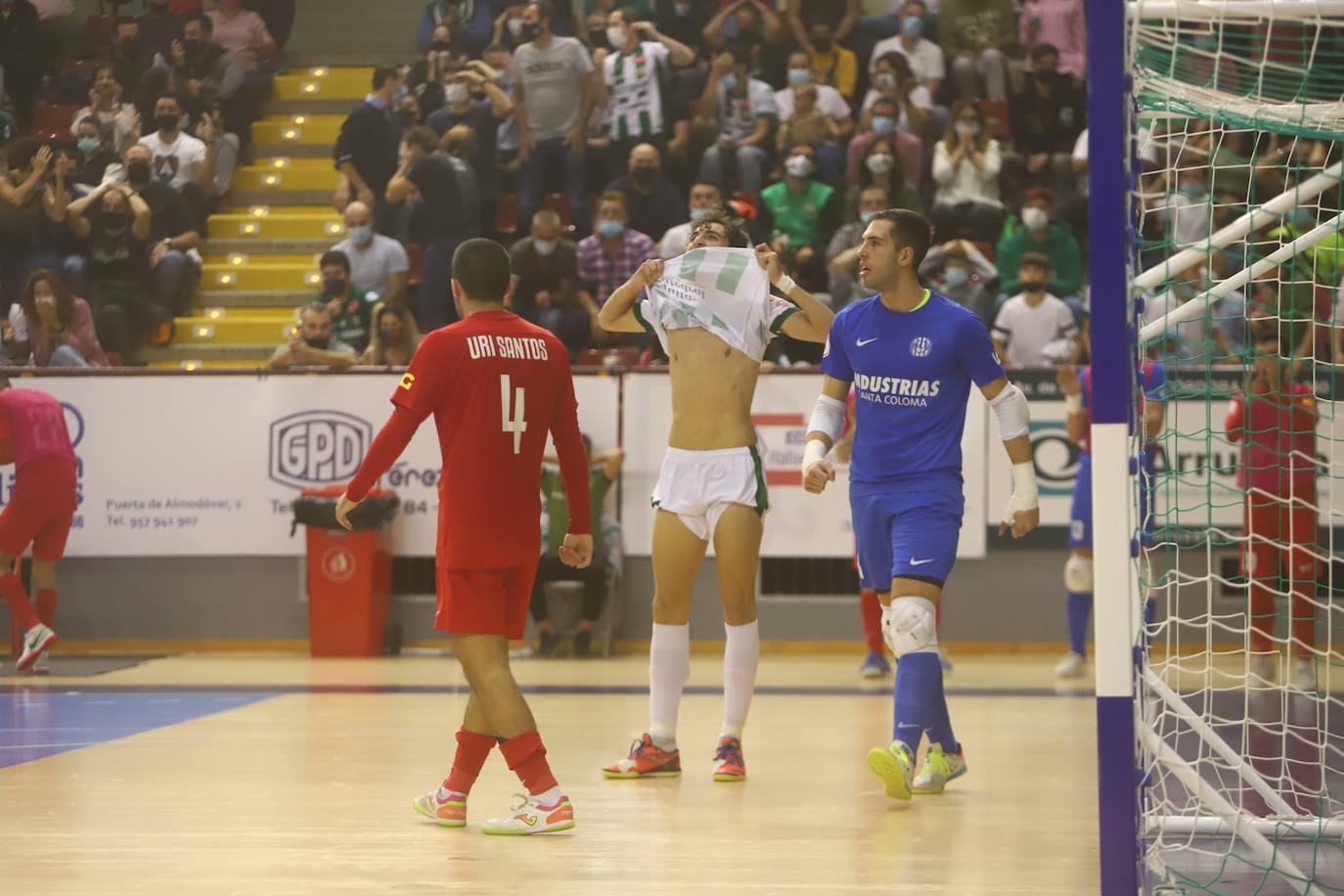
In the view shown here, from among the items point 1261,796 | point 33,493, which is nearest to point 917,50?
point 33,493

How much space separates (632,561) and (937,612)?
6.91 metres

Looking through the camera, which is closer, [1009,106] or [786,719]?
[786,719]

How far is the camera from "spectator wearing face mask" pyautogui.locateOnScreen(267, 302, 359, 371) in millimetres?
13398

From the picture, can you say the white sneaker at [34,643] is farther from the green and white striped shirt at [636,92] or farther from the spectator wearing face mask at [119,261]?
the green and white striped shirt at [636,92]

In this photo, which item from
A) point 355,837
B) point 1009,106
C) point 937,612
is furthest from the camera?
point 1009,106

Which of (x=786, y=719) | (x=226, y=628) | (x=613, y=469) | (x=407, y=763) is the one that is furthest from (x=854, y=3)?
(x=407, y=763)

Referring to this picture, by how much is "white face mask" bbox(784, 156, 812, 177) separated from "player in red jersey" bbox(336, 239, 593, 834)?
31.8 feet

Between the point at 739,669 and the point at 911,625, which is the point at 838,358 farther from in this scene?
the point at 739,669

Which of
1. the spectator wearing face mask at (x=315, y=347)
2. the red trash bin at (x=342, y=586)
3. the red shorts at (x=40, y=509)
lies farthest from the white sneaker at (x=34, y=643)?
the spectator wearing face mask at (x=315, y=347)

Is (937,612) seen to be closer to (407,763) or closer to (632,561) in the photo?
(407,763)

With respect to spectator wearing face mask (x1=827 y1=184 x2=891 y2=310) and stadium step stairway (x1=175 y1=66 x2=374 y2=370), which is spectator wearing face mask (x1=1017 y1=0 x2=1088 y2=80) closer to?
spectator wearing face mask (x1=827 y1=184 x2=891 y2=310)

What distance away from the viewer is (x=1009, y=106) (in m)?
16.4

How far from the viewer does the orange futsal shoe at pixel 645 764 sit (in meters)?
6.62

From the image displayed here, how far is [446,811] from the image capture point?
547cm
